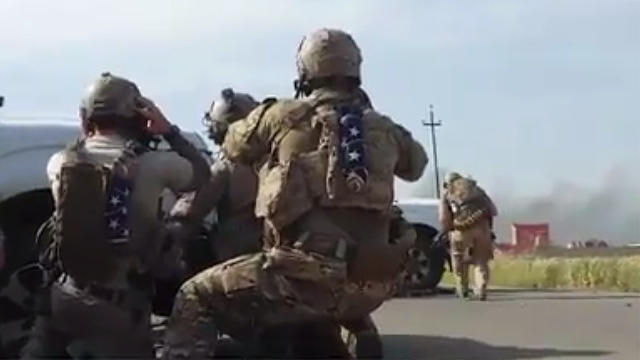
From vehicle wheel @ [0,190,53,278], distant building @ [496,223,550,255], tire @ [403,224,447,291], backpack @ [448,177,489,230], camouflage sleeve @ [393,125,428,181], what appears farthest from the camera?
distant building @ [496,223,550,255]

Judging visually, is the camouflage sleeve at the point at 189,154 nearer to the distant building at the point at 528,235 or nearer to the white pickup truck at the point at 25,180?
the white pickup truck at the point at 25,180

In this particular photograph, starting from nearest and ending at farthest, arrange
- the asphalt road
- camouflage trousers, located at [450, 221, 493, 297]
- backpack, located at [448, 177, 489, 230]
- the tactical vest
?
1. the tactical vest
2. the asphalt road
3. backpack, located at [448, 177, 489, 230]
4. camouflage trousers, located at [450, 221, 493, 297]

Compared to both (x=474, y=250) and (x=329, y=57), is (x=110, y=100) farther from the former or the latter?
(x=474, y=250)

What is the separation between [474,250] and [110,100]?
10655mm

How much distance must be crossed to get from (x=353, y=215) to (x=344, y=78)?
712 mm

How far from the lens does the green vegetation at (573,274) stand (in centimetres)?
2448

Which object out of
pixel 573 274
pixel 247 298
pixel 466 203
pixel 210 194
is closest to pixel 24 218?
pixel 210 194

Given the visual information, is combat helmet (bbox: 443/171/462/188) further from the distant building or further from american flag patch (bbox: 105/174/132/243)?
the distant building

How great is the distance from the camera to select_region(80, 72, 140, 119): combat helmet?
23.4 feet

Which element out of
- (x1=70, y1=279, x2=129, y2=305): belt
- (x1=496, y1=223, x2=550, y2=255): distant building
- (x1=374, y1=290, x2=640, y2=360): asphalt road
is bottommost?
(x1=496, y1=223, x2=550, y2=255): distant building

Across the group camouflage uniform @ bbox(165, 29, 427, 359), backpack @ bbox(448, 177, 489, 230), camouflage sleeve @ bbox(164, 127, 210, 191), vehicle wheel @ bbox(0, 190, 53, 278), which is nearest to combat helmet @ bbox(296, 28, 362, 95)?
camouflage uniform @ bbox(165, 29, 427, 359)

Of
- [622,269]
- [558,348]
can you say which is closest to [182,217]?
[558,348]

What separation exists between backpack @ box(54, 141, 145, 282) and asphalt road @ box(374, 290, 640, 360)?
10.5ft

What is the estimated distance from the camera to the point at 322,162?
6.82 meters
